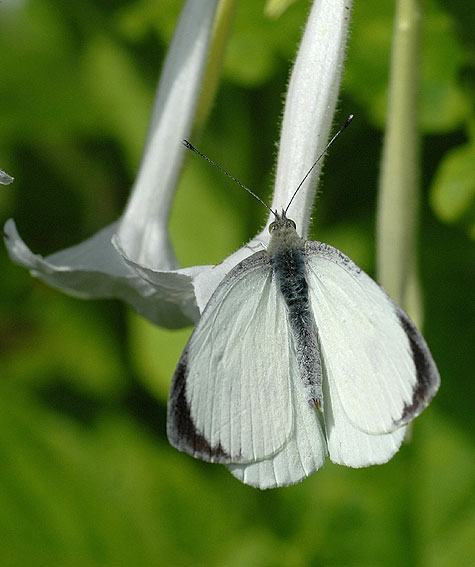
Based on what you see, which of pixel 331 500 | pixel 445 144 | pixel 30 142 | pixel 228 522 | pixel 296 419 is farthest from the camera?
pixel 30 142

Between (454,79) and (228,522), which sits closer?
(454,79)

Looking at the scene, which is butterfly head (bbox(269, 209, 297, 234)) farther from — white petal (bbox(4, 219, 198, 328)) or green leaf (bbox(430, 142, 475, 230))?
green leaf (bbox(430, 142, 475, 230))

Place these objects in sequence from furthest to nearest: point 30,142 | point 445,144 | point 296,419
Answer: point 30,142 → point 445,144 → point 296,419

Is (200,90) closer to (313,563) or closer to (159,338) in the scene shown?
(159,338)

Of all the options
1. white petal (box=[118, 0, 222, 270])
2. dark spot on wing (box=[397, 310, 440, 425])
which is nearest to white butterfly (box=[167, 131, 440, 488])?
dark spot on wing (box=[397, 310, 440, 425])

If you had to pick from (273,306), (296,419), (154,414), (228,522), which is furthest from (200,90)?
(228,522)

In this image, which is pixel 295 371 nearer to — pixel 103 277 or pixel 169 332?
pixel 103 277

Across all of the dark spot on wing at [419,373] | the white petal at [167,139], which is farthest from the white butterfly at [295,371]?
the white petal at [167,139]

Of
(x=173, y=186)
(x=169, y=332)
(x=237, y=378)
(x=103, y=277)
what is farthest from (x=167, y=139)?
(x=169, y=332)
